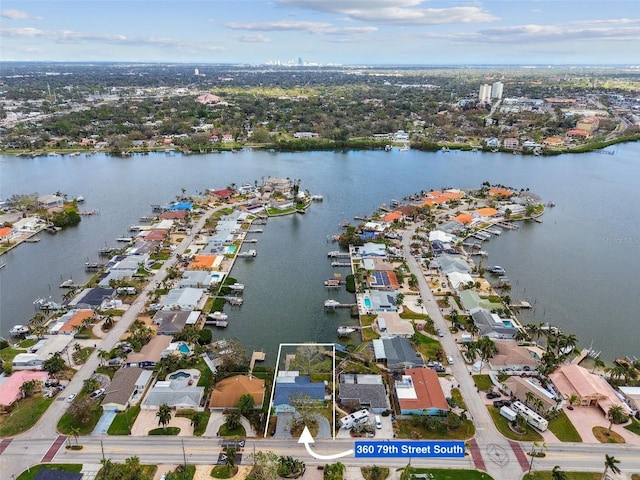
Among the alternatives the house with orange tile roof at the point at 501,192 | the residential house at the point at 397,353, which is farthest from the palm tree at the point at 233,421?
the house with orange tile roof at the point at 501,192

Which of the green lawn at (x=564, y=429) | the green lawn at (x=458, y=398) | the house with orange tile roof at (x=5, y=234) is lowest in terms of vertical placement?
the green lawn at (x=564, y=429)

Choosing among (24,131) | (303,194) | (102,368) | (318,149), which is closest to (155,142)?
(24,131)

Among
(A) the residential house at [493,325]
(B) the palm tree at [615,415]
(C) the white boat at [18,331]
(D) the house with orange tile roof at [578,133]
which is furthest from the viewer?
(D) the house with orange tile roof at [578,133]

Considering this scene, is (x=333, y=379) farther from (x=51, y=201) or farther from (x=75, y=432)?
(x=51, y=201)

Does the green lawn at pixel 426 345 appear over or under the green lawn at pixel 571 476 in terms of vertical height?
over

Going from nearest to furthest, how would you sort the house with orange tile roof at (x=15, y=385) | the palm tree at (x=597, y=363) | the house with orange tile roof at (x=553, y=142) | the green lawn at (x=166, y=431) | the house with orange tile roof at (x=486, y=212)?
the green lawn at (x=166, y=431) < the house with orange tile roof at (x=15, y=385) < the palm tree at (x=597, y=363) < the house with orange tile roof at (x=486, y=212) < the house with orange tile roof at (x=553, y=142)

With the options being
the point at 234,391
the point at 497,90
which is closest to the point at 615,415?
the point at 234,391

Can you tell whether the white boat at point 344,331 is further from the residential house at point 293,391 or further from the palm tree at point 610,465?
the palm tree at point 610,465

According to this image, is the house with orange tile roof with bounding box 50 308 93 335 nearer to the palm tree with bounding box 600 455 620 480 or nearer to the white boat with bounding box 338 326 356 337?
the white boat with bounding box 338 326 356 337
